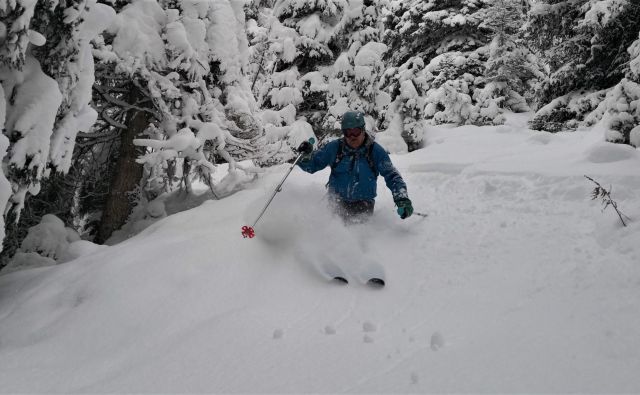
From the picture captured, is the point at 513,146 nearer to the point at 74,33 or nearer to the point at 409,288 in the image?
→ the point at 409,288

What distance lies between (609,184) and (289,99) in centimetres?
971

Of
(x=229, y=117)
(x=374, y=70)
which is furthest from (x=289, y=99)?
(x=229, y=117)

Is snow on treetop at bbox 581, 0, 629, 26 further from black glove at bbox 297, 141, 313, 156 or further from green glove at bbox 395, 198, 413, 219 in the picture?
black glove at bbox 297, 141, 313, 156

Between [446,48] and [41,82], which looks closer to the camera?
[41,82]

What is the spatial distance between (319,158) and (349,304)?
2480 millimetres

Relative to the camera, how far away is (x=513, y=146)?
10047 millimetres

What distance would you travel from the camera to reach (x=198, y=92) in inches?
293

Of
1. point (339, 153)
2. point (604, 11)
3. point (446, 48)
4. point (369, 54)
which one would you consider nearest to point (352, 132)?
point (339, 153)

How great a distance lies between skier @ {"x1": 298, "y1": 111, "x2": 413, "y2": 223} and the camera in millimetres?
5844

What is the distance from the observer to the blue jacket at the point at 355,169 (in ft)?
19.3

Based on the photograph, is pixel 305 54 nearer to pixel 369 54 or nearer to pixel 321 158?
pixel 369 54

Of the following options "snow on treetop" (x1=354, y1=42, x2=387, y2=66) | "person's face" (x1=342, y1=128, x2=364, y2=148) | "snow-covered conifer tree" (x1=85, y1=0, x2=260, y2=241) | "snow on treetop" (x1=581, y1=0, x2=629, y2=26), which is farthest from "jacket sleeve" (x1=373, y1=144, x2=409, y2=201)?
"snow on treetop" (x1=581, y1=0, x2=629, y2=26)

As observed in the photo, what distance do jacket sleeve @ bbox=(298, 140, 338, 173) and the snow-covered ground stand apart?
0.29m

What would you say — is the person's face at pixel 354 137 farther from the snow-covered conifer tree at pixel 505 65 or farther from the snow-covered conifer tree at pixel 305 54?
the snow-covered conifer tree at pixel 505 65
